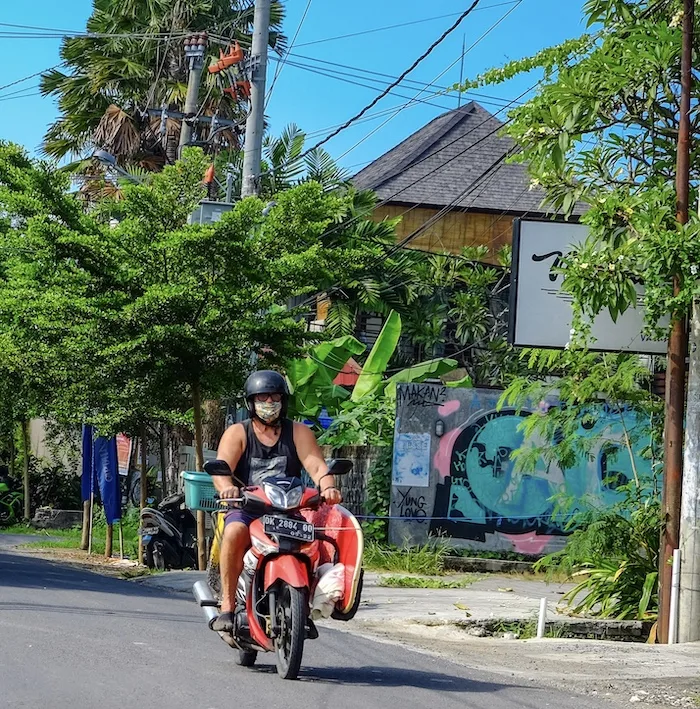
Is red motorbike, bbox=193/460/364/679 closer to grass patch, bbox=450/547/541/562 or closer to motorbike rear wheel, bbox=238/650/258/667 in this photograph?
motorbike rear wheel, bbox=238/650/258/667

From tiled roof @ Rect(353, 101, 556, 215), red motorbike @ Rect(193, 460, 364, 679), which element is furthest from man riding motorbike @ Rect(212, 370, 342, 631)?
tiled roof @ Rect(353, 101, 556, 215)

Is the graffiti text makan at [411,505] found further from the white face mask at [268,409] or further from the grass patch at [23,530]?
the white face mask at [268,409]

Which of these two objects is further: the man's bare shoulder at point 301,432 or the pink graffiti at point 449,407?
the pink graffiti at point 449,407

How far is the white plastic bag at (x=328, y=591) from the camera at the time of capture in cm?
730

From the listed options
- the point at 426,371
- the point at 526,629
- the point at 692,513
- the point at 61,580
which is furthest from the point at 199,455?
the point at 692,513

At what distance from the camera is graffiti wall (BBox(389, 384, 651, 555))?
19766 mm

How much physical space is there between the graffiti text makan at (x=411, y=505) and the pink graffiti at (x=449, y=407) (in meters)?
1.33

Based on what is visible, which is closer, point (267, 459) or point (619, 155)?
point (267, 459)

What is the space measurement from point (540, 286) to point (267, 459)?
5839 millimetres

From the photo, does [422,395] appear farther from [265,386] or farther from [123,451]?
[265,386]

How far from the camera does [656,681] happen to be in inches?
345

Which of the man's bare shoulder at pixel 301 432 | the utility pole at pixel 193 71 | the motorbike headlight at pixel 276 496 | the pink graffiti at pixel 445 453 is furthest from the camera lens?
the utility pole at pixel 193 71

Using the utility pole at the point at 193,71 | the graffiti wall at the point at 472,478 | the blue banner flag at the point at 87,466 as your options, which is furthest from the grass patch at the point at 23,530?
the graffiti wall at the point at 472,478

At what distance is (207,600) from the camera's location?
8023 millimetres
